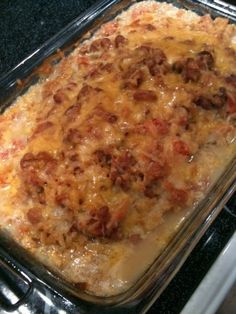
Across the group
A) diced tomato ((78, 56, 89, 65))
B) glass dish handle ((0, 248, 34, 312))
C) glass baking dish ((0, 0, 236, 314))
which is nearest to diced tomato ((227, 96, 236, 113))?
glass baking dish ((0, 0, 236, 314))

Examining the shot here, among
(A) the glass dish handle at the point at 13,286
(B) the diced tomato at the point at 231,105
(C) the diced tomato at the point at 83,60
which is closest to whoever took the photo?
(A) the glass dish handle at the point at 13,286

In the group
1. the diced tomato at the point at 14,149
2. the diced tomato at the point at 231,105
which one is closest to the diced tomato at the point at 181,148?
the diced tomato at the point at 231,105

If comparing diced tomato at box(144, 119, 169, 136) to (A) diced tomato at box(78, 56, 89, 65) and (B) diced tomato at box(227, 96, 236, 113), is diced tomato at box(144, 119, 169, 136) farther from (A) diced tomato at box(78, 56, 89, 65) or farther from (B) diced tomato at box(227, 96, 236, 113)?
(A) diced tomato at box(78, 56, 89, 65)

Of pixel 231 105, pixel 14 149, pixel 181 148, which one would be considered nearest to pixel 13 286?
pixel 14 149

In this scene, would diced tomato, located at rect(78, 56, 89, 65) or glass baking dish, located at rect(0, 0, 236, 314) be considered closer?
glass baking dish, located at rect(0, 0, 236, 314)

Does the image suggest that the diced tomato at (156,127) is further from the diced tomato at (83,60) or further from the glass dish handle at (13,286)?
the glass dish handle at (13,286)

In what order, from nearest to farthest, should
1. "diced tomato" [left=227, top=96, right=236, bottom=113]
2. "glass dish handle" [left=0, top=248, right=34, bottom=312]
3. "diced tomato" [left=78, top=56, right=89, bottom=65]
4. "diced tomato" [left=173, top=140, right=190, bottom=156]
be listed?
"glass dish handle" [left=0, top=248, right=34, bottom=312]
"diced tomato" [left=173, top=140, right=190, bottom=156]
"diced tomato" [left=227, top=96, right=236, bottom=113]
"diced tomato" [left=78, top=56, right=89, bottom=65]
